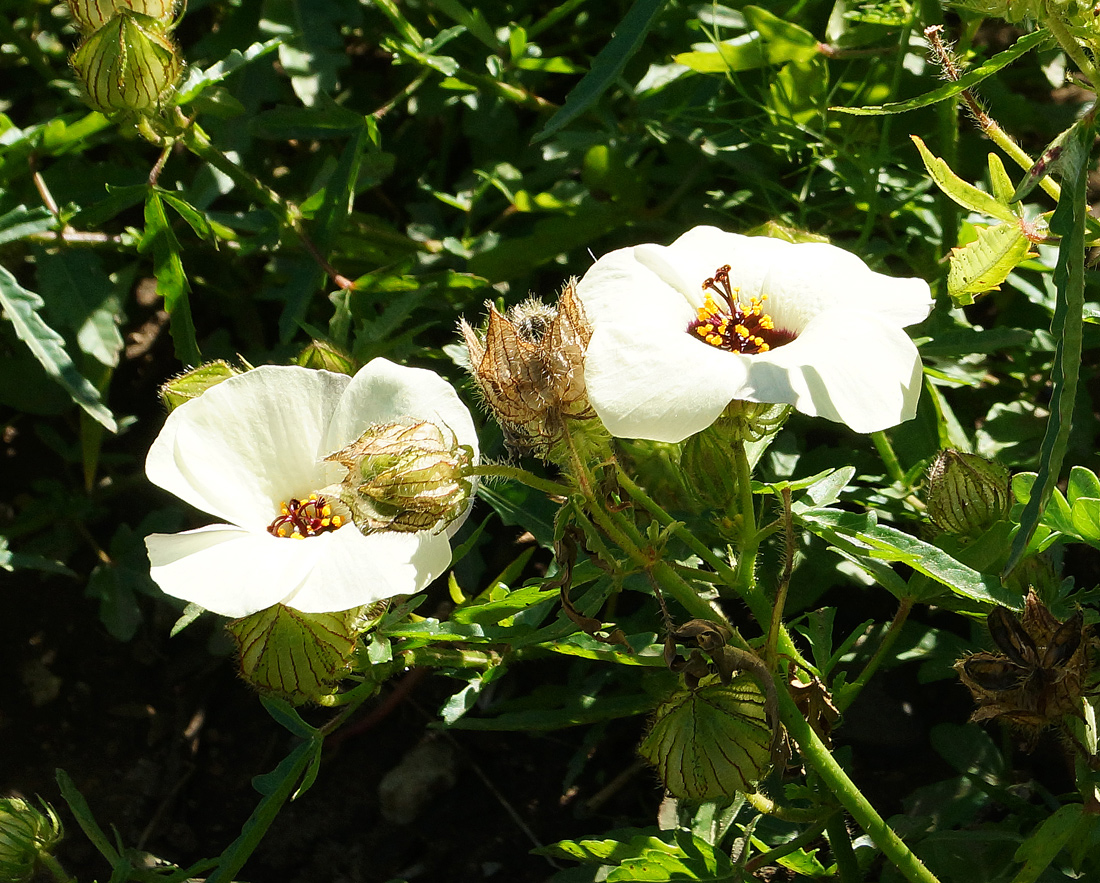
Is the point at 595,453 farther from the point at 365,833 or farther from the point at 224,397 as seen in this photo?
the point at 365,833

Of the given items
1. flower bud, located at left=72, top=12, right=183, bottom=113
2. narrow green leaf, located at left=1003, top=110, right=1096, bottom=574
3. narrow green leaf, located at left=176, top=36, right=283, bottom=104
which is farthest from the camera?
narrow green leaf, located at left=176, top=36, right=283, bottom=104

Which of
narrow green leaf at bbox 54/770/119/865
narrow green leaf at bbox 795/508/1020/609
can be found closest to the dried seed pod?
narrow green leaf at bbox 795/508/1020/609

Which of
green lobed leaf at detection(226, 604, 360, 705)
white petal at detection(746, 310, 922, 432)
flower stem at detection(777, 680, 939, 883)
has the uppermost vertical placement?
white petal at detection(746, 310, 922, 432)

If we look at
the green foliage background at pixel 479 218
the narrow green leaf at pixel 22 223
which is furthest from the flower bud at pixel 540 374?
the narrow green leaf at pixel 22 223

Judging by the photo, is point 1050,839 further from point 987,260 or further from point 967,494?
point 987,260

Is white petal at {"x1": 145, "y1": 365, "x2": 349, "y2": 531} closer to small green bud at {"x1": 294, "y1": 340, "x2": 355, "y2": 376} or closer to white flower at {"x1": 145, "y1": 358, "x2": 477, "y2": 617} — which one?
white flower at {"x1": 145, "y1": 358, "x2": 477, "y2": 617}

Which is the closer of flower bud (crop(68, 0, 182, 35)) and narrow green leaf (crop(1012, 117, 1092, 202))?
narrow green leaf (crop(1012, 117, 1092, 202))
